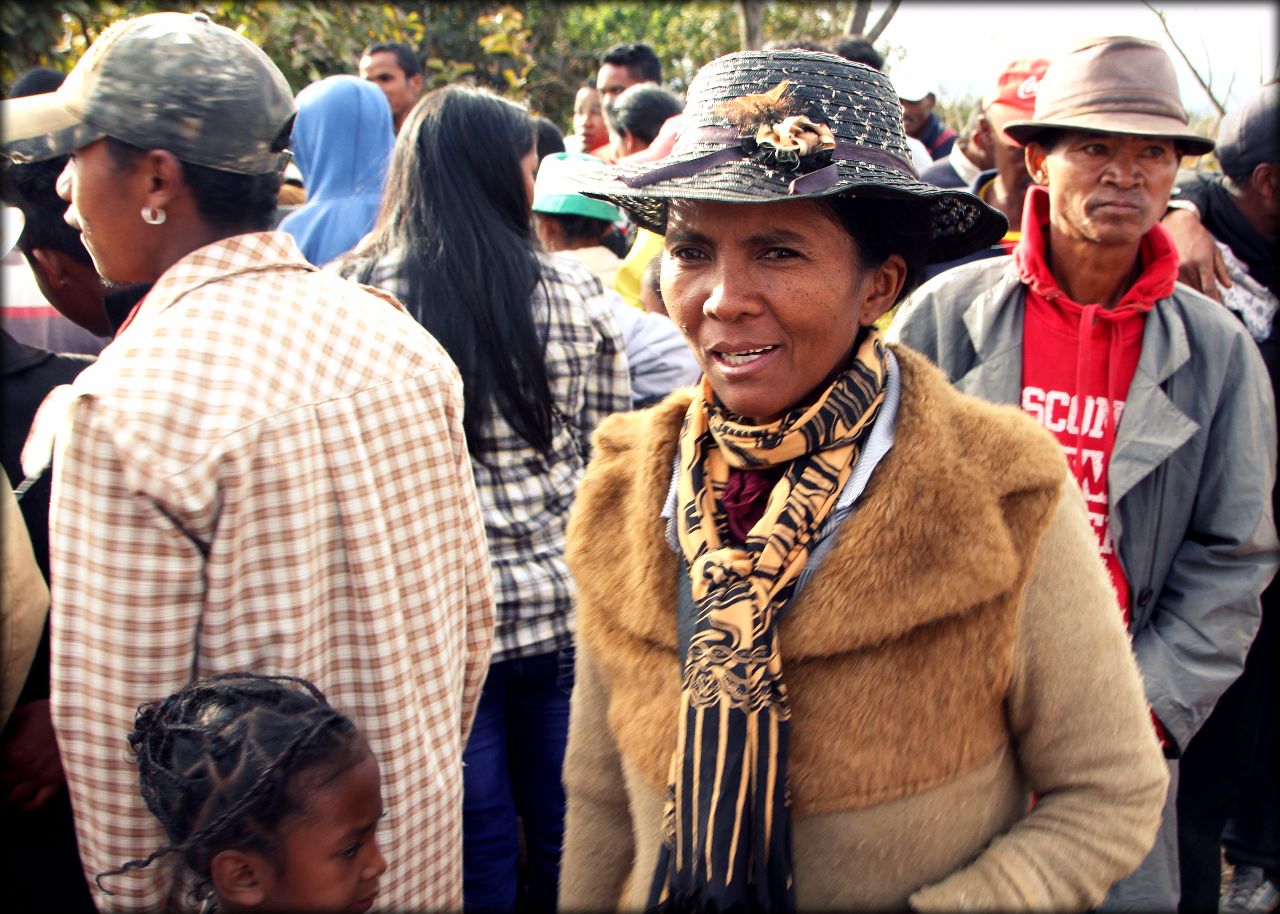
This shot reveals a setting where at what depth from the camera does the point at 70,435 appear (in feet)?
5.33

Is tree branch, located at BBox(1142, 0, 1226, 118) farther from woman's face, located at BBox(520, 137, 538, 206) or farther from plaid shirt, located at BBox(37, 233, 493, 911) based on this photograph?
plaid shirt, located at BBox(37, 233, 493, 911)

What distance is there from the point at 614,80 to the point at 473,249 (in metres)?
4.47

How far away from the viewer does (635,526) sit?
1.75 m

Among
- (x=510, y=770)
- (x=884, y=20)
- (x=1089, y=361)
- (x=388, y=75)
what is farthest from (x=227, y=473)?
(x=884, y=20)

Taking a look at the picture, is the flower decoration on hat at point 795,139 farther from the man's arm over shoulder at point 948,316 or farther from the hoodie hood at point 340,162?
the hoodie hood at point 340,162

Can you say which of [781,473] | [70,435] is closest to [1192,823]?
[781,473]

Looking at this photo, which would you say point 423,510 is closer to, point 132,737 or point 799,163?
point 132,737

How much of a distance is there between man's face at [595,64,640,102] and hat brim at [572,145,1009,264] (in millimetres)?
5175

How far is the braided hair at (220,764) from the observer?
5.65ft

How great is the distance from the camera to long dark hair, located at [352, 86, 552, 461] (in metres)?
2.62

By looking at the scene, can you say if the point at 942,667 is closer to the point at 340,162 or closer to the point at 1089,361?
the point at 1089,361

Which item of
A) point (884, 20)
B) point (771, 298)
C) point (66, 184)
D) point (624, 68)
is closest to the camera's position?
point (771, 298)

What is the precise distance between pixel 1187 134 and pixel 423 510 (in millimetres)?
2153

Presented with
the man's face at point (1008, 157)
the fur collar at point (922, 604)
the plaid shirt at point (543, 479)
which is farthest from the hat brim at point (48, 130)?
the man's face at point (1008, 157)
